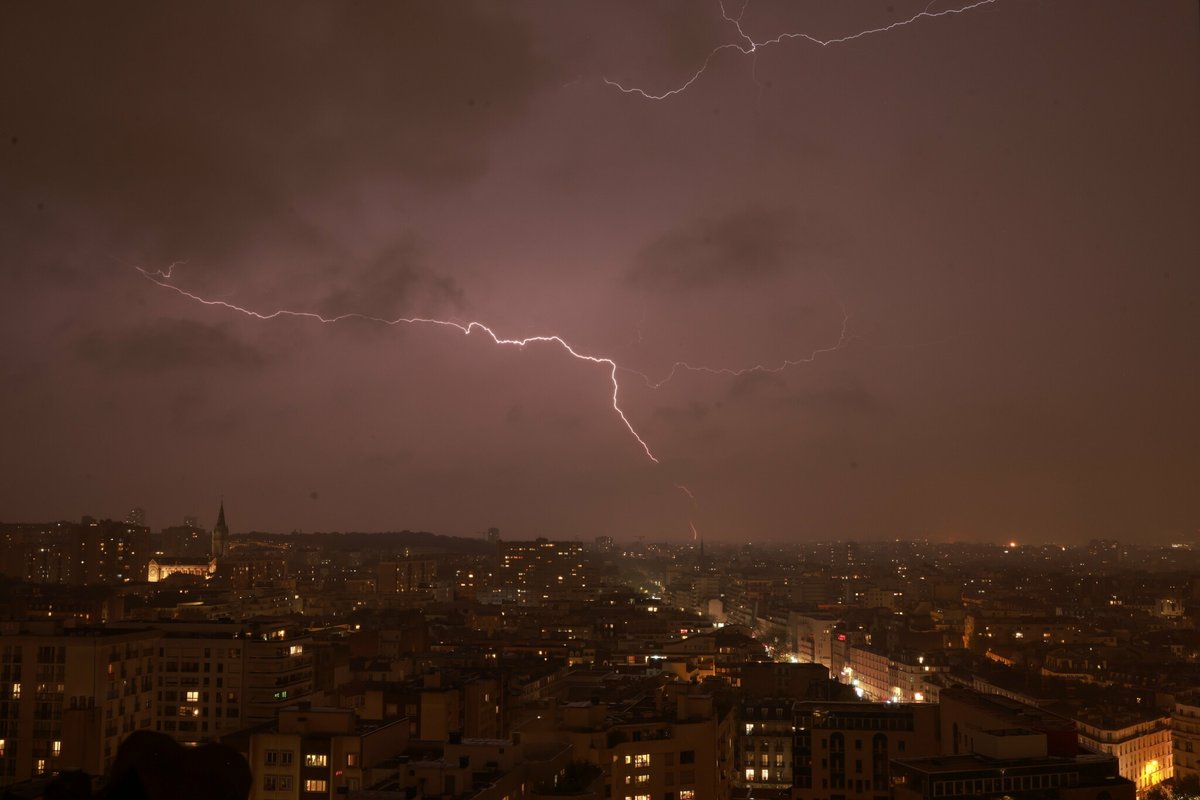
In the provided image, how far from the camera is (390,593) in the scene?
71312 mm

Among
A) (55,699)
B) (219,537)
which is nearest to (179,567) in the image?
(219,537)

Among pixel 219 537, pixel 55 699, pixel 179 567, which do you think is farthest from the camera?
pixel 219 537

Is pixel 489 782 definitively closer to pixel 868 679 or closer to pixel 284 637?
pixel 284 637

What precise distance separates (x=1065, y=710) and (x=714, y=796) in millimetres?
13368

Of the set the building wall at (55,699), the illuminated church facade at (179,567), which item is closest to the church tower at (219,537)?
the illuminated church facade at (179,567)

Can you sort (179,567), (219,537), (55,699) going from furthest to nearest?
(219,537) < (179,567) < (55,699)

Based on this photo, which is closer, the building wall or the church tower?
the building wall

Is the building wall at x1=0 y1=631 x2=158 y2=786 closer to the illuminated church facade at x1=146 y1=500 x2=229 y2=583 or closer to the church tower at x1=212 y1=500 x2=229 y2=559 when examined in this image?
the illuminated church facade at x1=146 y1=500 x2=229 y2=583

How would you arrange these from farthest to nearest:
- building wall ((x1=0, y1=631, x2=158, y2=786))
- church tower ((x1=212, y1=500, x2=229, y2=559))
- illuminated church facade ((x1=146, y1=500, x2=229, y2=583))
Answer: church tower ((x1=212, y1=500, x2=229, y2=559)), illuminated church facade ((x1=146, y1=500, x2=229, y2=583)), building wall ((x1=0, y1=631, x2=158, y2=786))

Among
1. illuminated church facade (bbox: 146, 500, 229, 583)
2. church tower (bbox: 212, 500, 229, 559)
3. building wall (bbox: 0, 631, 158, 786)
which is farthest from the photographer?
church tower (bbox: 212, 500, 229, 559)

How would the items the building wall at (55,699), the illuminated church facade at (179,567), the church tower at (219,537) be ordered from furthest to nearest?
1. the church tower at (219,537)
2. the illuminated church facade at (179,567)
3. the building wall at (55,699)

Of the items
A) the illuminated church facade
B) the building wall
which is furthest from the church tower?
the building wall

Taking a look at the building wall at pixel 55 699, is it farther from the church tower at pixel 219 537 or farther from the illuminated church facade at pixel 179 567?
the church tower at pixel 219 537

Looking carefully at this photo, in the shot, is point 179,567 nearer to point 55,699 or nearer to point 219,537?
point 219,537
